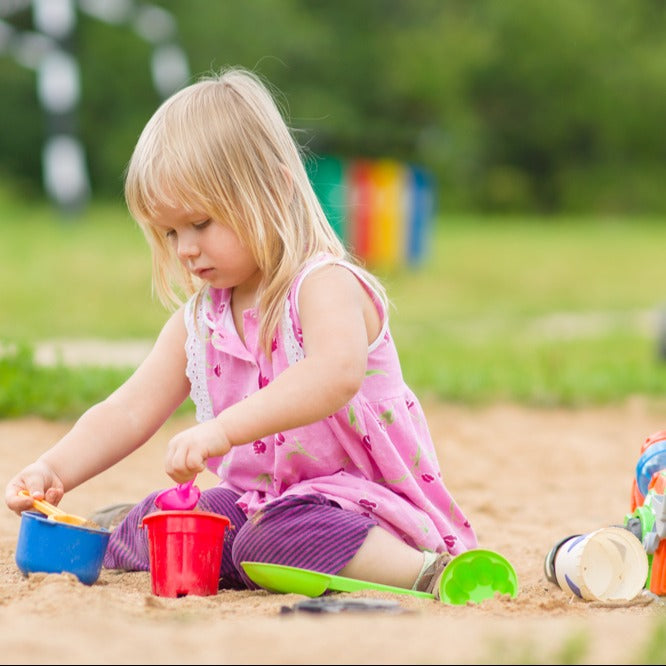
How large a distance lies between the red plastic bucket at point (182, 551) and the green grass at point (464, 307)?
1937 mm

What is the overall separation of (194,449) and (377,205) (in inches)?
359

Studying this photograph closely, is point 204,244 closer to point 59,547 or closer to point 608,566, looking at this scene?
point 59,547

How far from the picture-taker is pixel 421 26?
937 inches

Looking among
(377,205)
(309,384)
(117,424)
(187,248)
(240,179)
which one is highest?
(377,205)

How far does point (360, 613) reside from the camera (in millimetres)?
1741

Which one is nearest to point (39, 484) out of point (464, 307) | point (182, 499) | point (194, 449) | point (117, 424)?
point (117, 424)

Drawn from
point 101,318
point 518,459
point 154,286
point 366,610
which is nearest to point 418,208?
point 101,318

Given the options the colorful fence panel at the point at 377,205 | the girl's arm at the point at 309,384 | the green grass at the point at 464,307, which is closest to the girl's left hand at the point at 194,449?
the girl's arm at the point at 309,384

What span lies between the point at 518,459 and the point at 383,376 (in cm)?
165

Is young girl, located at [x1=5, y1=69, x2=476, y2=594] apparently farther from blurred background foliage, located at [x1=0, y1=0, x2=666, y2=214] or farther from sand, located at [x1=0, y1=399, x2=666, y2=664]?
blurred background foliage, located at [x1=0, y1=0, x2=666, y2=214]

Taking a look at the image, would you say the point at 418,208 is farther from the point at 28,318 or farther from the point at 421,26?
the point at 421,26

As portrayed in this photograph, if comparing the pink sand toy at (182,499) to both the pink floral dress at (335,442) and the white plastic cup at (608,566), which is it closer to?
the pink floral dress at (335,442)

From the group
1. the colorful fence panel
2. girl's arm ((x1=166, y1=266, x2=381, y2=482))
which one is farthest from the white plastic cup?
the colorful fence panel

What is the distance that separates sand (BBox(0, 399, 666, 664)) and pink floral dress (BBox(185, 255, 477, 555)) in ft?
0.70
